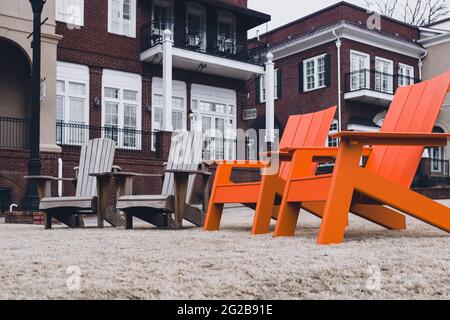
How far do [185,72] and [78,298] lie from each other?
58.9ft

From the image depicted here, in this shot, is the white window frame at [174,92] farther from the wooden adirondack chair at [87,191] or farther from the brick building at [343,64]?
the wooden adirondack chair at [87,191]

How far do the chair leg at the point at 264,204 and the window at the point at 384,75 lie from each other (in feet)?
64.4

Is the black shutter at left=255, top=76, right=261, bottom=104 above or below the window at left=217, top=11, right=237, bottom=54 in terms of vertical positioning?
below

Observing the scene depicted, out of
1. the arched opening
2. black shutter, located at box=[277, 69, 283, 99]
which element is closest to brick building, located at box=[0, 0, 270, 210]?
the arched opening

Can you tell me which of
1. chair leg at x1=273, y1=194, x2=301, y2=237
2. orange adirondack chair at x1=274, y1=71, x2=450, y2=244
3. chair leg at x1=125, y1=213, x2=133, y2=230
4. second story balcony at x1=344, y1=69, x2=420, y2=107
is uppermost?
second story balcony at x1=344, y1=69, x2=420, y2=107

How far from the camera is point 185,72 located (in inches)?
783

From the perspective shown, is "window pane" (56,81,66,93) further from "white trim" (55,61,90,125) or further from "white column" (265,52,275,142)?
"white column" (265,52,275,142)

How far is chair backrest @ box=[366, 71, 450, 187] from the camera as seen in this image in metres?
4.89

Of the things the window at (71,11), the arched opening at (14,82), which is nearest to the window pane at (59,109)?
the arched opening at (14,82)

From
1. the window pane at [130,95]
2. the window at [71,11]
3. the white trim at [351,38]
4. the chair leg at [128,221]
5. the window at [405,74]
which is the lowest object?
the chair leg at [128,221]

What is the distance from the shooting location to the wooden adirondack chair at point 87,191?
24.3ft

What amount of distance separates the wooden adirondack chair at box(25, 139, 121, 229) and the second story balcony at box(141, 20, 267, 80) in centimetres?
1004

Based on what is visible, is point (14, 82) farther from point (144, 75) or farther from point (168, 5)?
point (168, 5)
